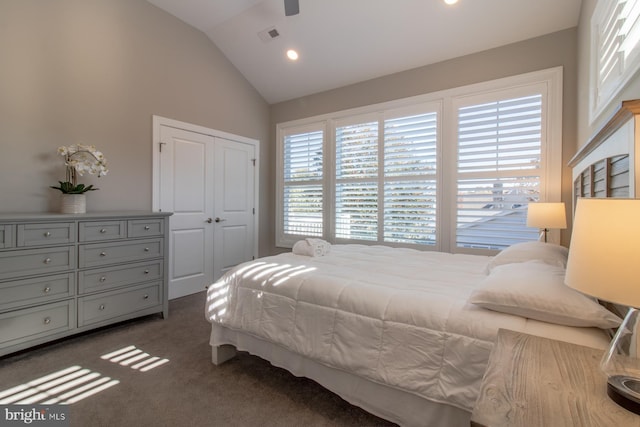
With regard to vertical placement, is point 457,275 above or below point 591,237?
below

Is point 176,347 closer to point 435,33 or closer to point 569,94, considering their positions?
point 435,33

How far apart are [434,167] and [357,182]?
102 centimetres

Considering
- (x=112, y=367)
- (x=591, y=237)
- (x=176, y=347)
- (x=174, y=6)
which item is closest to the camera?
(x=591, y=237)

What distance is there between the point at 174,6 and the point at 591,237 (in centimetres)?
436

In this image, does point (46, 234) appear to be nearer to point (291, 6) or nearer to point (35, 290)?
point (35, 290)

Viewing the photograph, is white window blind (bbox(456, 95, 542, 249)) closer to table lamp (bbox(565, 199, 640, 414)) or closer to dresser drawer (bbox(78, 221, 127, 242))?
table lamp (bbox(565, 199, 640, 414))

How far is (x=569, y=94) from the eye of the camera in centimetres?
277

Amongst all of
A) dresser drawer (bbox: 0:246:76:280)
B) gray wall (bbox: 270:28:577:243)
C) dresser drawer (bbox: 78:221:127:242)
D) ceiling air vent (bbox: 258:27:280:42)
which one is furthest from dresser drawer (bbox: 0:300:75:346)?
gray wall (bbox: 270:28:577:243)

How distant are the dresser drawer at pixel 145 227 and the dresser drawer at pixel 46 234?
1.45ft

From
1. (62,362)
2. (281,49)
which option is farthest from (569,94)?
(62,362)

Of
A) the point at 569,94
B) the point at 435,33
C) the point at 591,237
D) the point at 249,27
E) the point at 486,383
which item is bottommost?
the point at 486,383

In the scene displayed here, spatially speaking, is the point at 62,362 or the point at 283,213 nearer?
the point at 62,362

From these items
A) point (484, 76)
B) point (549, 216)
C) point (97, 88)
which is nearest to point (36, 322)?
point (97, 88)

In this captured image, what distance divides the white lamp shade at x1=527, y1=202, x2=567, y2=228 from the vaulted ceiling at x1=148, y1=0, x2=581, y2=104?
173 cm
